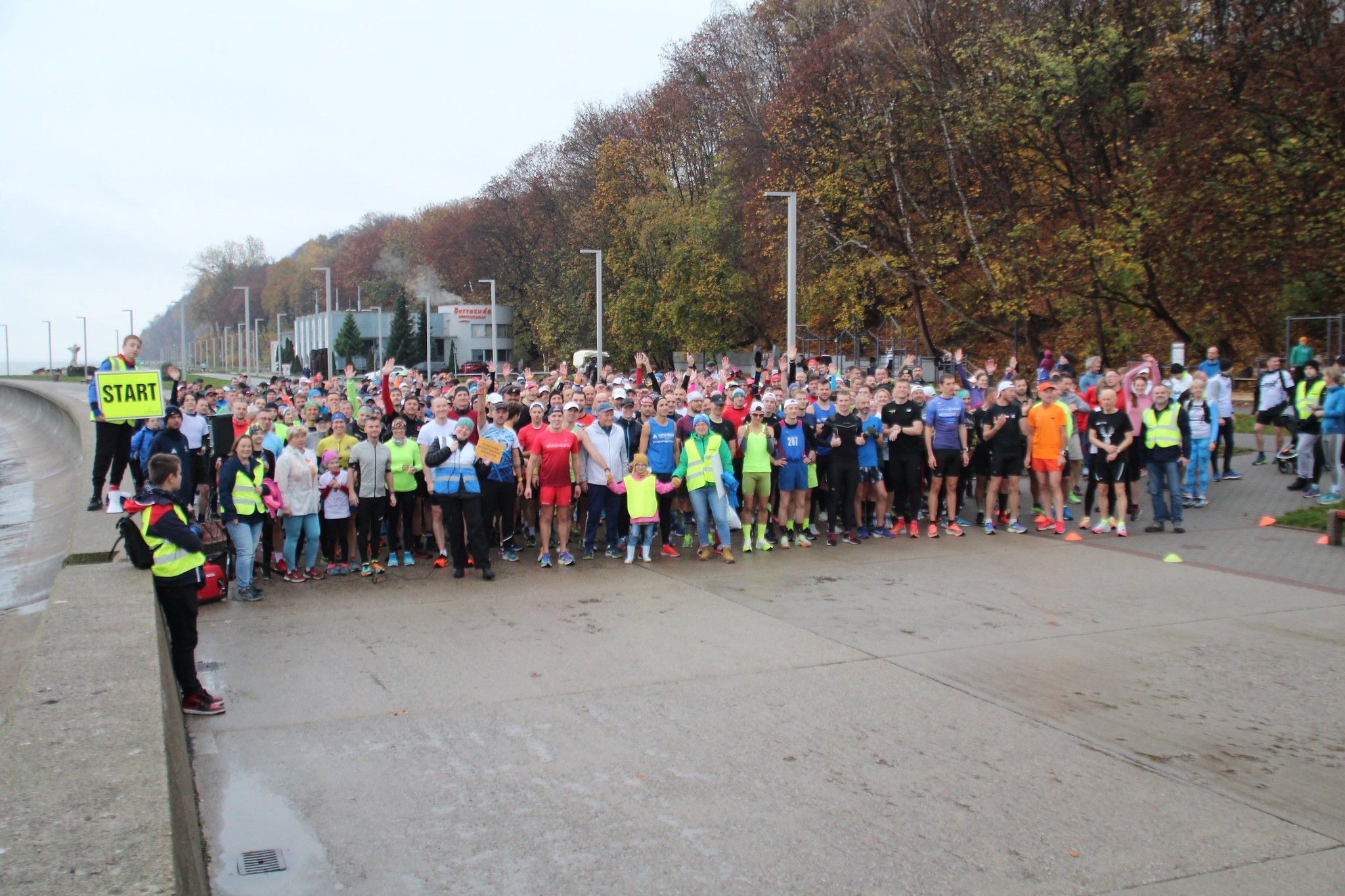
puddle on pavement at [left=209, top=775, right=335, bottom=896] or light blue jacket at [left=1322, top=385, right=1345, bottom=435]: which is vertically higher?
light blue jacket at [left=1322, top=385, right=1345, bottom=435]

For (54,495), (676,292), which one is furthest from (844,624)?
(676,292)

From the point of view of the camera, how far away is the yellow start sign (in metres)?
11.3

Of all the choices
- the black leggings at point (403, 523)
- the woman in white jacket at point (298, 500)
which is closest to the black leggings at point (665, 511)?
the black leggings at point (403, 523)

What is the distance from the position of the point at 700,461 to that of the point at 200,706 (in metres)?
6.43

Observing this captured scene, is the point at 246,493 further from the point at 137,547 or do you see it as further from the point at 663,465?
the point at 663,465

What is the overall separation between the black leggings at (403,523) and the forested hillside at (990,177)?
69.4ft

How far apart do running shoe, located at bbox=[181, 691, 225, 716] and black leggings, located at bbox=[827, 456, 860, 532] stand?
779 centimetres

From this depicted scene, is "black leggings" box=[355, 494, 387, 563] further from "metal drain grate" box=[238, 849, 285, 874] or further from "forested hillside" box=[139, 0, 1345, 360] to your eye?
"forested hillside" box=[139, 0, 1345, 360]

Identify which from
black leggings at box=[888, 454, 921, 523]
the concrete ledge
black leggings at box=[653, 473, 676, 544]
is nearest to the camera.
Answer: the concrete ledge

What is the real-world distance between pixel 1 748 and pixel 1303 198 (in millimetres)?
26172

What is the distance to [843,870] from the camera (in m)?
4.34

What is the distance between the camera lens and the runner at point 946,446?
42.0 ft

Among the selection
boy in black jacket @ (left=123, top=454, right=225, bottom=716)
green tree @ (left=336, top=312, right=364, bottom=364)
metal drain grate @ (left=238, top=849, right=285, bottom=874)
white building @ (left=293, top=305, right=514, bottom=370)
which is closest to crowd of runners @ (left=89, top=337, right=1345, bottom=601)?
boy in black jacket @ (left=123, top=454, right=225, bottom=716)

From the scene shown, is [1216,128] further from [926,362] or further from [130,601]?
[130,601]
